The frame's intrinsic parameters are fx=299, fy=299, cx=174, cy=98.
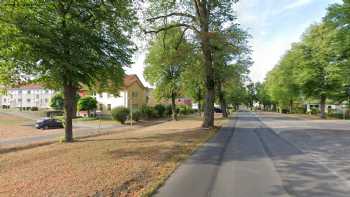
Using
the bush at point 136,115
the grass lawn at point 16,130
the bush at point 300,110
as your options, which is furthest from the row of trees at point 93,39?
the bush at point 300,110

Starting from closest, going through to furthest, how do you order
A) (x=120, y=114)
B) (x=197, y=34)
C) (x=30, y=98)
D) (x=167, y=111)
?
(x=197, y=34) → (x=120, y=114) → (x=167, y=111) → (x=30, y=98)

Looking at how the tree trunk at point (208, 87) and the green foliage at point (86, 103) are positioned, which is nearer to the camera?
the tree trunk at point (208, 87)

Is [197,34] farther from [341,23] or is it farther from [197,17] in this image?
[341,23]

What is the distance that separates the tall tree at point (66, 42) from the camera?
1325cm

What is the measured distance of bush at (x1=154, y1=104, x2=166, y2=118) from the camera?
5400 cm

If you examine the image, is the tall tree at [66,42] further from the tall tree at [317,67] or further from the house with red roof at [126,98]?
the house with red roof at [126,98]

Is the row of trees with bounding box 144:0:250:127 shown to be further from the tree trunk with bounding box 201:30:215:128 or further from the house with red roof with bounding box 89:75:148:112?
the house with red roof with bounding box 89:75:148:112

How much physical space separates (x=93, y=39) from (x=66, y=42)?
1812 mm

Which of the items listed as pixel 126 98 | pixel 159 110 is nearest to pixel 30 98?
pixel 126 98

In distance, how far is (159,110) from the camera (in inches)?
2186

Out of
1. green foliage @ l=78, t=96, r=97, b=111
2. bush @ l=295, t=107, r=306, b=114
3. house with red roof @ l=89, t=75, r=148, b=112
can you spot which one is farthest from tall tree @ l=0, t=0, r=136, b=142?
bush @ l=295, t=107, r=306, b=114

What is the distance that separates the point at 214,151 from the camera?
12328mm

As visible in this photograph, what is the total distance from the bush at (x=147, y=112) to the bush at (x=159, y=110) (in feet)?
3.53

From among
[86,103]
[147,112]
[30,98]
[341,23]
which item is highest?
[341,23]
